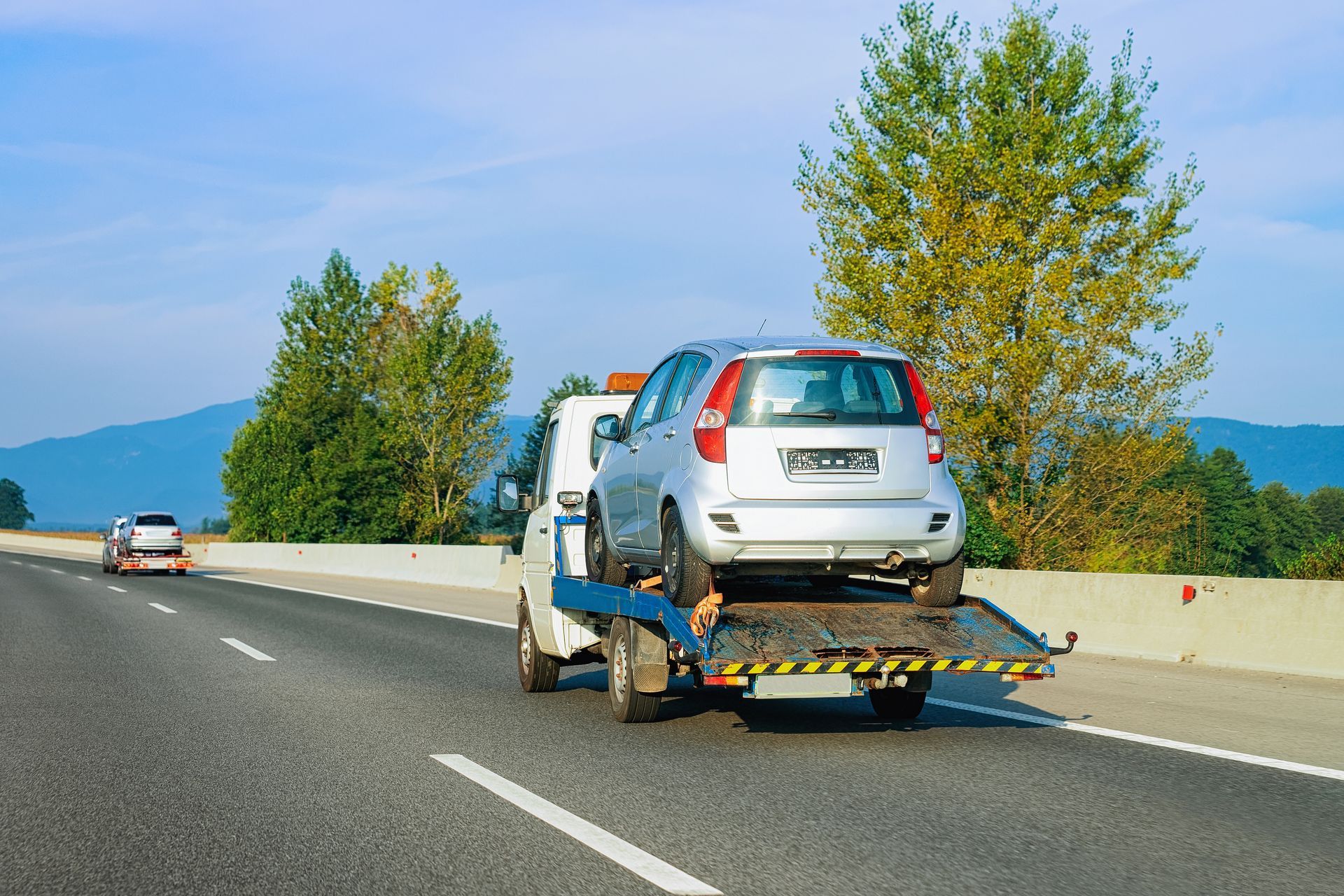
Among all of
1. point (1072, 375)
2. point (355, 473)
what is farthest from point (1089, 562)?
point (355, 473)

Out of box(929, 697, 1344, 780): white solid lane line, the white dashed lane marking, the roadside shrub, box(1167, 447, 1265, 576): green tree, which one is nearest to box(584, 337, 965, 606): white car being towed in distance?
box(929, 697, 1344, 780): white solid lane line

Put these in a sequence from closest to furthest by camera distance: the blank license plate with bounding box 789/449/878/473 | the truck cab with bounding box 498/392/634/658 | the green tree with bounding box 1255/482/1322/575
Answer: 1. the blank license plate with bounding box 789/449/878/473
2. the truck cab with bounding box 498/392/634/658
3. the green tree with bounding box 1255/482/1322/575

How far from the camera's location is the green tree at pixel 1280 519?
2842 inches

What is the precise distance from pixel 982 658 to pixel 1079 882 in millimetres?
2760

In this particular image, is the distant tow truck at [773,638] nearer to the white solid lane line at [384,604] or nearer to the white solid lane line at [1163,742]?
the white solid lane line at [1163,742]

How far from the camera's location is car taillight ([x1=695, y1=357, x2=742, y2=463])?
7480mm

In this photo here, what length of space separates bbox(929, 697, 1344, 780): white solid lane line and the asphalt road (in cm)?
12

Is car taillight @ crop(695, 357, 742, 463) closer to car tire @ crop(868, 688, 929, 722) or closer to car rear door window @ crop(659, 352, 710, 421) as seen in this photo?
car rear door window @ crop(659, 352, 710, 421)

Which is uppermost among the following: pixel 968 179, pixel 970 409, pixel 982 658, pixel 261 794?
pixel 968 179

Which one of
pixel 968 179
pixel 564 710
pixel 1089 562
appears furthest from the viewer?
pixel 968 179

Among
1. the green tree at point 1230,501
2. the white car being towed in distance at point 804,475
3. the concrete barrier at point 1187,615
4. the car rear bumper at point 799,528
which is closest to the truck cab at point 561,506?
the white car being towed in distance at point 804,475

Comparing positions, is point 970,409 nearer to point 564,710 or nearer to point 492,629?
point 492,629

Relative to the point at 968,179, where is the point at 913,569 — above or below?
below

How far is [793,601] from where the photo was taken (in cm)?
799
